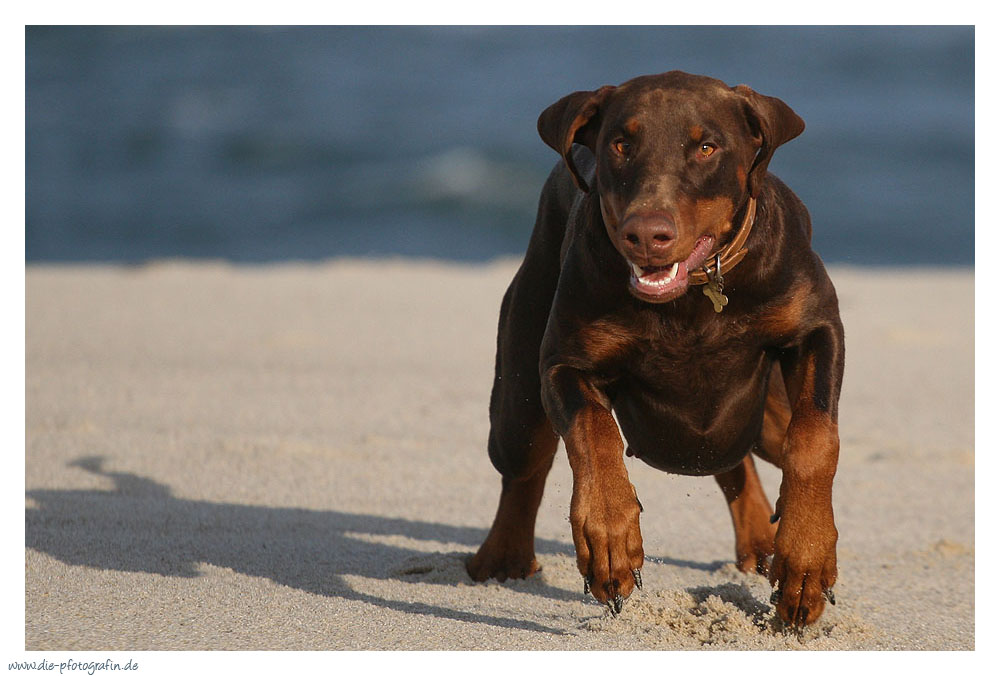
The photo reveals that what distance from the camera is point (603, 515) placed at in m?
3.46

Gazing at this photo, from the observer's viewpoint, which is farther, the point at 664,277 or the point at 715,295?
the point at 715,295

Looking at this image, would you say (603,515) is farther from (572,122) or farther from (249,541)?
(249,541)

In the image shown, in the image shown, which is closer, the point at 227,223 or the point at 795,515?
the point at 795,515

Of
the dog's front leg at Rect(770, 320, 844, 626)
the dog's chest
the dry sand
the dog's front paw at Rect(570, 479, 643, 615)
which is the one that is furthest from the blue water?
the dog's front paw at Rect(570, 479, 643, 615)

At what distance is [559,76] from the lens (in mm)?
28953

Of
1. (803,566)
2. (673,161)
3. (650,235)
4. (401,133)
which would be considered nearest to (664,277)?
(650,235)

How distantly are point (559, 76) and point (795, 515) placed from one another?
26.2 meters

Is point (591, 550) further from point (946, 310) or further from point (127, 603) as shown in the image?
point (946, 310)

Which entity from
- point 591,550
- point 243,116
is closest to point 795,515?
point 591,550

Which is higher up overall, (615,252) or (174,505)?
(615,252)

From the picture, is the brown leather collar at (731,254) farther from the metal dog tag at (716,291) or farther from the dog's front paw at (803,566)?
the dog's front paw at (803,566)

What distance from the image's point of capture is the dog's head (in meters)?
3.36

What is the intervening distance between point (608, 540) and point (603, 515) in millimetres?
67

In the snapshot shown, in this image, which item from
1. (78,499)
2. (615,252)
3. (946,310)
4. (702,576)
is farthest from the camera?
(946,310)
